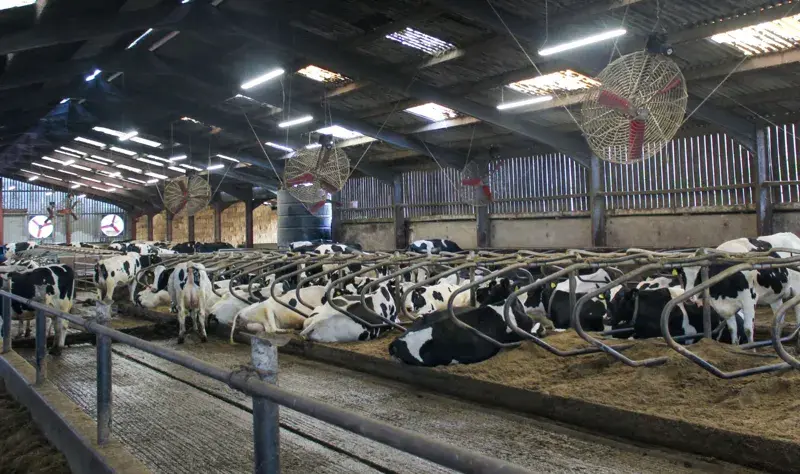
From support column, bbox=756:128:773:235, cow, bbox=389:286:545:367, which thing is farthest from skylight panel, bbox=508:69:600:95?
cow, bbox=389:286:545:367

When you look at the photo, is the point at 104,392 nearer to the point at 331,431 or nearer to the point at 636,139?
the point at 331,431

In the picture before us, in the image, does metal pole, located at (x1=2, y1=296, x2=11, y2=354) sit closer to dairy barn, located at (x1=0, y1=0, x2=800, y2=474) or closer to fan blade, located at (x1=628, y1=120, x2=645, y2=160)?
dairy barn, located at (x1=0, y1=0, x2=800, y2=474)

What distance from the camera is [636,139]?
6336 millimetres

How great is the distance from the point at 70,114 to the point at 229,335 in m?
14.2

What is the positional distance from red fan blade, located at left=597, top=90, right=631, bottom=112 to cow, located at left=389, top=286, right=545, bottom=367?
7.25ft

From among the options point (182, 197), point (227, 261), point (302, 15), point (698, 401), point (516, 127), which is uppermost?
point (302, 15)

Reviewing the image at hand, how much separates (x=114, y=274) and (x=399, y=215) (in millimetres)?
10653

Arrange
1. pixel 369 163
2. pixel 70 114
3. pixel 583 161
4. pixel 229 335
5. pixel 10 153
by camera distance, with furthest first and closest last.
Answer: pixel 10 153 → pixel 369 163 → pixel 70 114 → pixel 583 161 → pixel 229 335

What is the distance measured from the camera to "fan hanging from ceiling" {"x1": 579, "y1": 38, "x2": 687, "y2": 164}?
5883 millimetres

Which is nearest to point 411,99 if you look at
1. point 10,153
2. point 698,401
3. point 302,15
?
point 302,15

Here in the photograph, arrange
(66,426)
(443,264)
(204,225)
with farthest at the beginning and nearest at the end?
1. (204,225)
2. (443,264)
3. (66,426)

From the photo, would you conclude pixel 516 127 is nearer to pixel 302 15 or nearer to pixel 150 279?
pixel 302 15

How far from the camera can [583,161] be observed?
50.9 ft

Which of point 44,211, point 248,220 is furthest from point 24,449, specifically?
point 44,211
